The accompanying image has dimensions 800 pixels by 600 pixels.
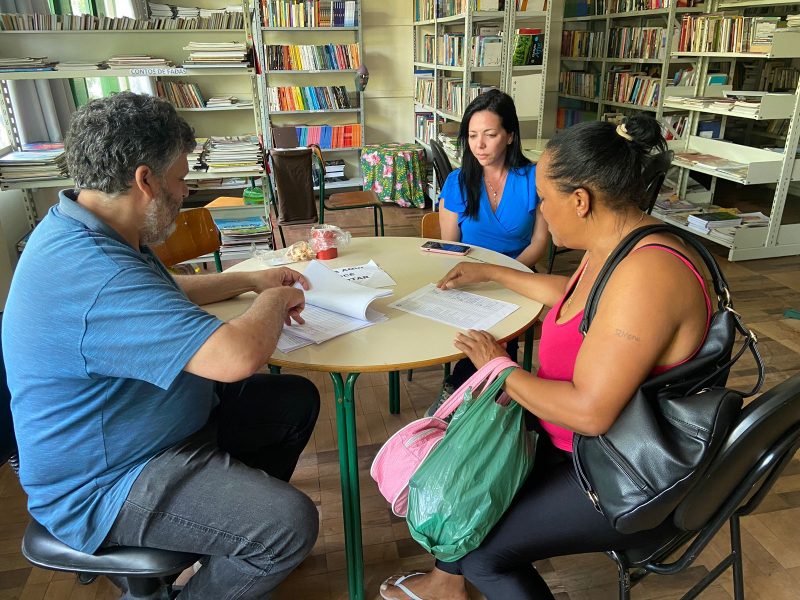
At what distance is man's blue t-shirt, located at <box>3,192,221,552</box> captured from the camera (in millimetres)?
989

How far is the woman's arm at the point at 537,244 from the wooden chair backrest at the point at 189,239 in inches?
47.0

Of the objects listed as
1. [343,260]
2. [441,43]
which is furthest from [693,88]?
[343,260]

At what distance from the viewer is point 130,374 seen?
3.32ft

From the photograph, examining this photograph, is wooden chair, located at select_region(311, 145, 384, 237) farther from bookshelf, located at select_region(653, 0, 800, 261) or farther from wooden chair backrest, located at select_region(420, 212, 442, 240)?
bookshelf, located at select_region(653, 0, 800, 261)

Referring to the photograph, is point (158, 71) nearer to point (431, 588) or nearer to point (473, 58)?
point (473, 58)

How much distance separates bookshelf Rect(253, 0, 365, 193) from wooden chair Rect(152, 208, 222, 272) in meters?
3.41

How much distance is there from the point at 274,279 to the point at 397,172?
4.15 metres

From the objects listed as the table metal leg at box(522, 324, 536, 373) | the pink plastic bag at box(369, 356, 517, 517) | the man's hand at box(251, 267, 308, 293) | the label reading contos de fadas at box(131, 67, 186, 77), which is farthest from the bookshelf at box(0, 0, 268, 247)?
the pink plastic bag at box(369, 356, 517, 517)

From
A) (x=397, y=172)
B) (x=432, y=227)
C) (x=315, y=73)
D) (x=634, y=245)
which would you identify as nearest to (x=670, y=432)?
(x=634, y=245)

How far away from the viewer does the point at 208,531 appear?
1102 millimetres

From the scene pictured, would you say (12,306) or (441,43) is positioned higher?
(441,43)

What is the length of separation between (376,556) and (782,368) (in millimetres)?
2103

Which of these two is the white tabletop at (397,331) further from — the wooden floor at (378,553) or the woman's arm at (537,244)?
the wooden floor at (378,553)

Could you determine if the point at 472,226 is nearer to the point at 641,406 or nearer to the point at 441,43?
the point at 641,406
